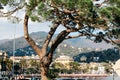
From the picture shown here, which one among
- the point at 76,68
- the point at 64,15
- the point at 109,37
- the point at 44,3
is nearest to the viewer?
the point at 44,3

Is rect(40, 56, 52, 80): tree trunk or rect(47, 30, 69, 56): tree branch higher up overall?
rect(47, 30, 69, 56): tree branch

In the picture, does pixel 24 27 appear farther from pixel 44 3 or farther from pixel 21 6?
pixel 44 3

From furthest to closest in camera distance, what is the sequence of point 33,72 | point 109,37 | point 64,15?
point 33,72 < point 109,37 < point 64,15

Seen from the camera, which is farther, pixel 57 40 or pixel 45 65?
pixel 57 40

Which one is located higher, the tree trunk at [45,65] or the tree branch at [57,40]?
the tree branch at [57,40]

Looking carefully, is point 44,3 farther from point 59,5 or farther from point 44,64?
point 44,64

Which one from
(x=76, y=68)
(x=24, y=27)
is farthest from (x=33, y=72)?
(x=24, y=27)

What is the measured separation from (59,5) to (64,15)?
2.93 feet

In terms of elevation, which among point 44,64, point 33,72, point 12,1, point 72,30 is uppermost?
point 33,72

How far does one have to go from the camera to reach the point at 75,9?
12805mm

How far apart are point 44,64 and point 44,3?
295 cm

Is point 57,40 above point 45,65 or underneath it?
above

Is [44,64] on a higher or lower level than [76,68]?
lower

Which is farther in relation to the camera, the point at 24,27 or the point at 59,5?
the point at 24,27
